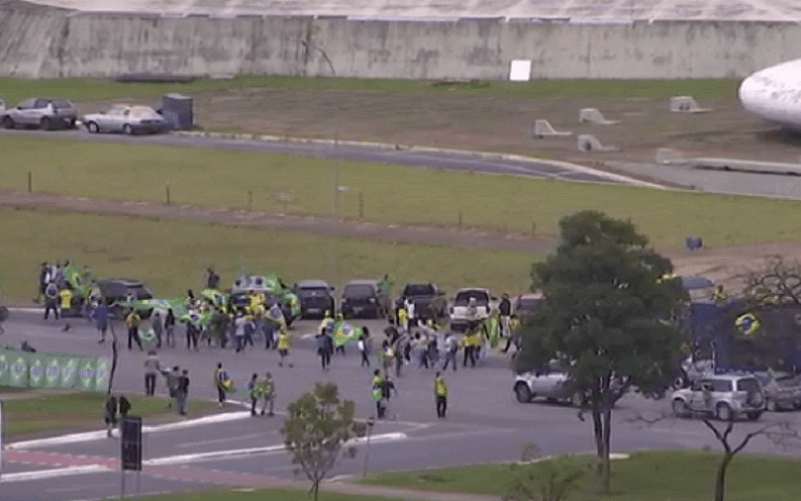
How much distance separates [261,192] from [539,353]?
131 feet

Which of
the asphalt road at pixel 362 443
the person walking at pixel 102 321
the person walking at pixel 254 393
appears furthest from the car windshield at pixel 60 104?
the person walking at pixel 254 393

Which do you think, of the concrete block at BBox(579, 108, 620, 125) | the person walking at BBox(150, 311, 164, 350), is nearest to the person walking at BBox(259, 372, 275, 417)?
the person walking at BBox(150, 311, 164, 350)

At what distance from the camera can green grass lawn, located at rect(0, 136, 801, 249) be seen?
70.7 meters

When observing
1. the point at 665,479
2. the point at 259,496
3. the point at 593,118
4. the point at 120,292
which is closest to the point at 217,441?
the point at 259,496

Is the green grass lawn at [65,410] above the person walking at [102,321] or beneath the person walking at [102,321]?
beneath

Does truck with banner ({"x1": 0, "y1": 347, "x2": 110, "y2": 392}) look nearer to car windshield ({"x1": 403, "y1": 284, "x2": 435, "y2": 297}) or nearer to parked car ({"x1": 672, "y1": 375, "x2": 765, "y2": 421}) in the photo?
car windshield ({"x1": 403, "y1": 284, "x2": 435, "y2": 297})

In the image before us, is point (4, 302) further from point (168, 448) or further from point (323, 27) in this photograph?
point (323, 27)

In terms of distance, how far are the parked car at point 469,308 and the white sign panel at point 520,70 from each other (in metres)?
51.4

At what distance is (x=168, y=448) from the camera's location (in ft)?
142

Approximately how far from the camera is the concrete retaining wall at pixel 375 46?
10594cm

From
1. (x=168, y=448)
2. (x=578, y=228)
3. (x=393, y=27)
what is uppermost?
(x=393, y=27)

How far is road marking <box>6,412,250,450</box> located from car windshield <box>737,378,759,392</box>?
1014 cm

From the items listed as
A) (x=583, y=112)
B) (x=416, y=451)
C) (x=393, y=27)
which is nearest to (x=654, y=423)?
(x=416, y=451)

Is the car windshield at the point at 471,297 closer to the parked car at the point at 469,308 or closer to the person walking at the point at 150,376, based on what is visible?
the parked car at the point at 469,308
